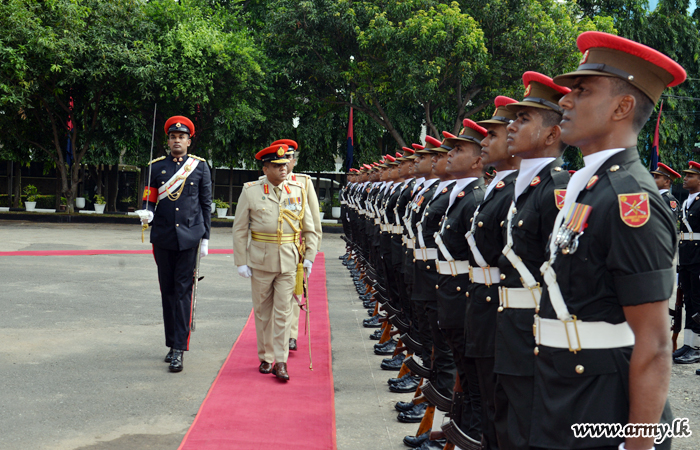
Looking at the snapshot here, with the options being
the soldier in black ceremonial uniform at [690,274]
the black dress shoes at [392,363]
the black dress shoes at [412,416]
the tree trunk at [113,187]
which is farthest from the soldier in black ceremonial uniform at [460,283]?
the tree trunk at [113,187]

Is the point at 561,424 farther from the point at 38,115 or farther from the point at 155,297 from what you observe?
the point at 38,115

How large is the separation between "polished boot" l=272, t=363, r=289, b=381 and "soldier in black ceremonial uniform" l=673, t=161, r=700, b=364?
421 cm

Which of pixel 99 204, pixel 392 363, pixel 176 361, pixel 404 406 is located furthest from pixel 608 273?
pixel 99 204

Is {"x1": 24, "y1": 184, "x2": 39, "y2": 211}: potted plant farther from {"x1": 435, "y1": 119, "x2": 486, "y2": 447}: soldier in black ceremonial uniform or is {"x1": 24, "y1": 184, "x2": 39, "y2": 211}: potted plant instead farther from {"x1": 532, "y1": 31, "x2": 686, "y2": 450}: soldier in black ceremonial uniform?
{"x1": 532, "y1": 31, "x2": 686, "y2": 450}: soldier in black ceremonial uniform

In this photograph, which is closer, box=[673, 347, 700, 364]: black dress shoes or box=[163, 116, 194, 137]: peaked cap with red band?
box=[163, 116, 194, 137]: peaked cap with red band

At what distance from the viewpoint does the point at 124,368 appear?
6.03m

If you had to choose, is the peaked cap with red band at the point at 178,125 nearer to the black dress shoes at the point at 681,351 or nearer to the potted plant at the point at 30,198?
the black dress shoes at the point at 681,351

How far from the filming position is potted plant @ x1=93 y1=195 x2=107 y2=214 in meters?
29.3

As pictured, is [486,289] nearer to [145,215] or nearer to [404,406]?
[404,406]

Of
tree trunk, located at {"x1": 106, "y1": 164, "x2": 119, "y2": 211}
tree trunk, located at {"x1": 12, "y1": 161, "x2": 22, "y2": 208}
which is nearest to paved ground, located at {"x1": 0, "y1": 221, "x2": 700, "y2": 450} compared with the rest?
tree trunk, located at {"x1": 106, "y1": 164, "x2": 119, "y2": 211}

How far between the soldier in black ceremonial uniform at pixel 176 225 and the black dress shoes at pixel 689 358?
5.06 m

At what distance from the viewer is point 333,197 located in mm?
32000

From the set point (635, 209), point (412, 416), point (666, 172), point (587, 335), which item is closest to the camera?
point (635, 209)

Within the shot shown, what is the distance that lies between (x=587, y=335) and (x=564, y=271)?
211 mm
